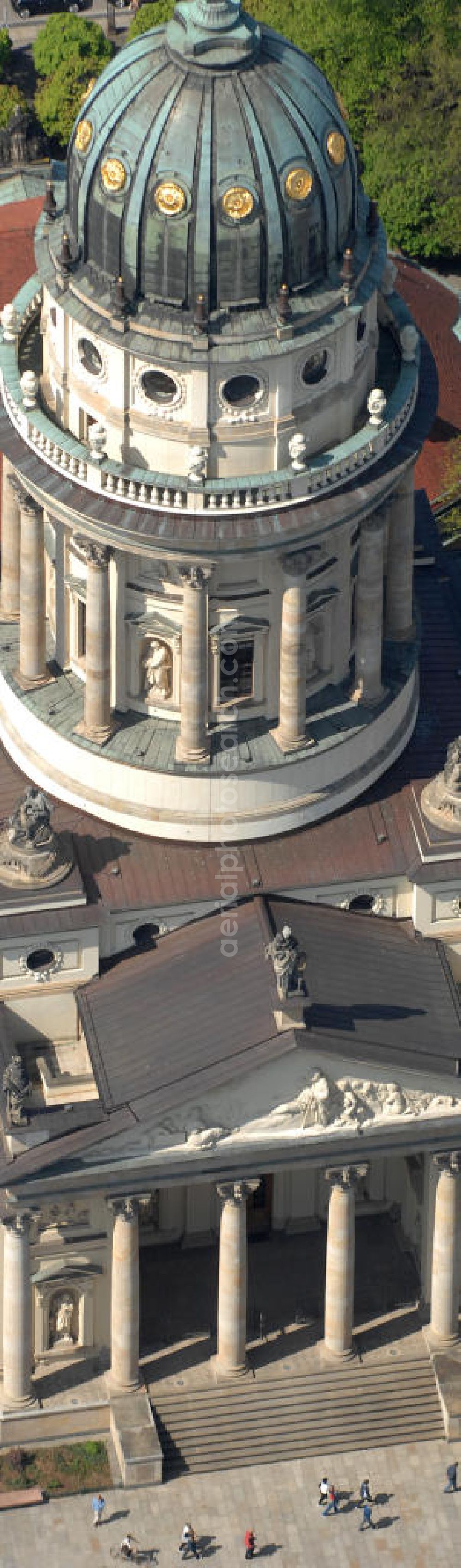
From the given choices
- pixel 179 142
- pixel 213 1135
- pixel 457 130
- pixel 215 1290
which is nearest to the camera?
pixel 179 142

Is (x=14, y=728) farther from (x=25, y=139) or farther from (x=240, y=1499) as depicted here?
(x=25, y=139)

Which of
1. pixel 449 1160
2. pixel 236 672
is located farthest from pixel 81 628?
pixel 449 1160

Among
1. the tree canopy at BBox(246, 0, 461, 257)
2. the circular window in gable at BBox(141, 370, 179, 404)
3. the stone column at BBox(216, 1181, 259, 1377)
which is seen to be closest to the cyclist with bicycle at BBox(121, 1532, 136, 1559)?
the stone column at BBox(216, 1181, 259, 1377)

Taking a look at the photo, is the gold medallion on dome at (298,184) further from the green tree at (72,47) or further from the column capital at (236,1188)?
the green tree at (72,47)

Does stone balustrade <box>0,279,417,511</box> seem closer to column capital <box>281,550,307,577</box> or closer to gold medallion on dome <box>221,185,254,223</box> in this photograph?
column capital <box>281,550,307,577</box>

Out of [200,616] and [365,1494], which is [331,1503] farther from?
[200,616]

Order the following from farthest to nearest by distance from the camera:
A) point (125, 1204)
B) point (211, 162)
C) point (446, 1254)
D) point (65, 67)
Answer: point (65, 67)
point (446, 1254)
point (125, 1204)
point (211, 162)

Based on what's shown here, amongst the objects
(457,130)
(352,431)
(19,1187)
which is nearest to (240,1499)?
(19,1187)
